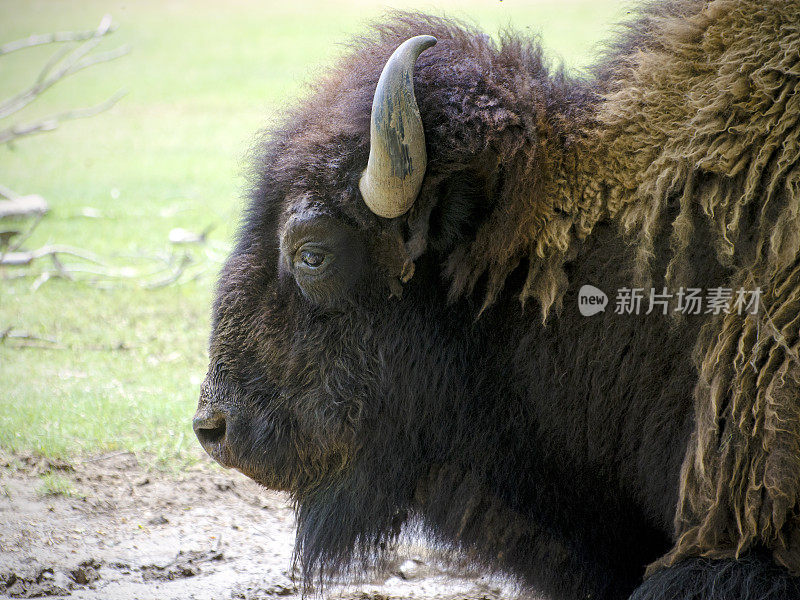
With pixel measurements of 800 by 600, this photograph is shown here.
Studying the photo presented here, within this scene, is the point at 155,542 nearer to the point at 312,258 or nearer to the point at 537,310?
the point at 312,258

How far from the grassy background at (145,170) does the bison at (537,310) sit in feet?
1.73

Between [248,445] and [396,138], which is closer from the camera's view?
[396,138]

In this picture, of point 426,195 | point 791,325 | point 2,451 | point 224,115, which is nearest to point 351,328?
point 426,195

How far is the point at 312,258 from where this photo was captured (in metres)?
2.69

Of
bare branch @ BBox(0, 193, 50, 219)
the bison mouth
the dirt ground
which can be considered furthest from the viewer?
bare branch @ BBox(0, 193, 50, 219)

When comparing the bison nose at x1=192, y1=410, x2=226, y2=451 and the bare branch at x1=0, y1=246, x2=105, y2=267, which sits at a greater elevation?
the bison nose at x1=192, y1=410, x2=226, y2=451

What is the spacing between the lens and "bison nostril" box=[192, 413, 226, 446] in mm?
2898

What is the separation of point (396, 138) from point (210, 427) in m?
1.20

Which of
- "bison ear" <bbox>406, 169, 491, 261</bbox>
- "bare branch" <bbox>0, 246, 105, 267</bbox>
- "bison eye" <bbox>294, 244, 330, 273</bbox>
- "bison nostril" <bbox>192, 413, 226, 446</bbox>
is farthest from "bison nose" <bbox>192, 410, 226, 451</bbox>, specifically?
"bare branch" <bbox>0, 246, 105, 267</bbox>

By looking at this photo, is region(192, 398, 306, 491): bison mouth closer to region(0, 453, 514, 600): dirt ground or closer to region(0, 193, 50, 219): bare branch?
region(0, 453, 514, 600): dirt ground

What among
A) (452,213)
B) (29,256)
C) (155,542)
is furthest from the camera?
(29,256)

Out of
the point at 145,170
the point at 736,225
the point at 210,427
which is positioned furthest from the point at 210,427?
the point at 145,170

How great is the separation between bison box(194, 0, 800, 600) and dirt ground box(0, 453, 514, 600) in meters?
0.72

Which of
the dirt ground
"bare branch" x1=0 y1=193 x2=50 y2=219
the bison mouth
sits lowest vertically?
"bare branch" x1=0 y1=193 x2=50 y2=219
